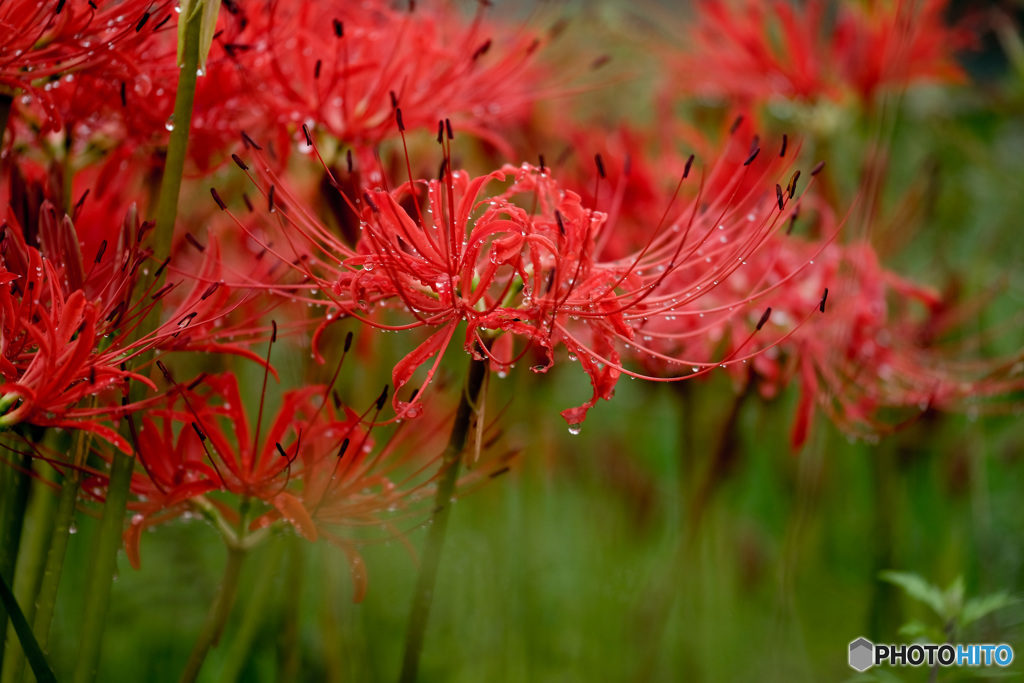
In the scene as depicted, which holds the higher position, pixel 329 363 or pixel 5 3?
pixel 5 3

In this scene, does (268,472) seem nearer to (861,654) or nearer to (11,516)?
(11,516)

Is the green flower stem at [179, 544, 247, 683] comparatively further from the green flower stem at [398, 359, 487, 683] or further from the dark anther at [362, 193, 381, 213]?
the dark anther at [362, 193, 381, 213]

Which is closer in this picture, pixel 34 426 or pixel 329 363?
pixel 34 426

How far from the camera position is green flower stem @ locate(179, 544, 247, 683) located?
0.77 meters

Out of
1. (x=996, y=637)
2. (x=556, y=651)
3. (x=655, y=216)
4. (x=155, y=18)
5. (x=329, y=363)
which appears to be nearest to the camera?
(x=155, y=18)

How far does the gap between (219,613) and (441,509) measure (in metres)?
0.23

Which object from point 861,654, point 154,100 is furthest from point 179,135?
point 861,654

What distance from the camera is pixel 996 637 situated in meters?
1.28

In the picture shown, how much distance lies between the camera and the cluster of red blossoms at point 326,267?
0.72 metres

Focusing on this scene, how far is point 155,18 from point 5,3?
0.39ft

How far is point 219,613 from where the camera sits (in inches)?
30.4

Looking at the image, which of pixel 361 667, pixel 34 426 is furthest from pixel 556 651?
pixel 34 426

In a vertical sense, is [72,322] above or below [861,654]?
above

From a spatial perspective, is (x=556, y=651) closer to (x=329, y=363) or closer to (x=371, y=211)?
(x=329, y=363)
